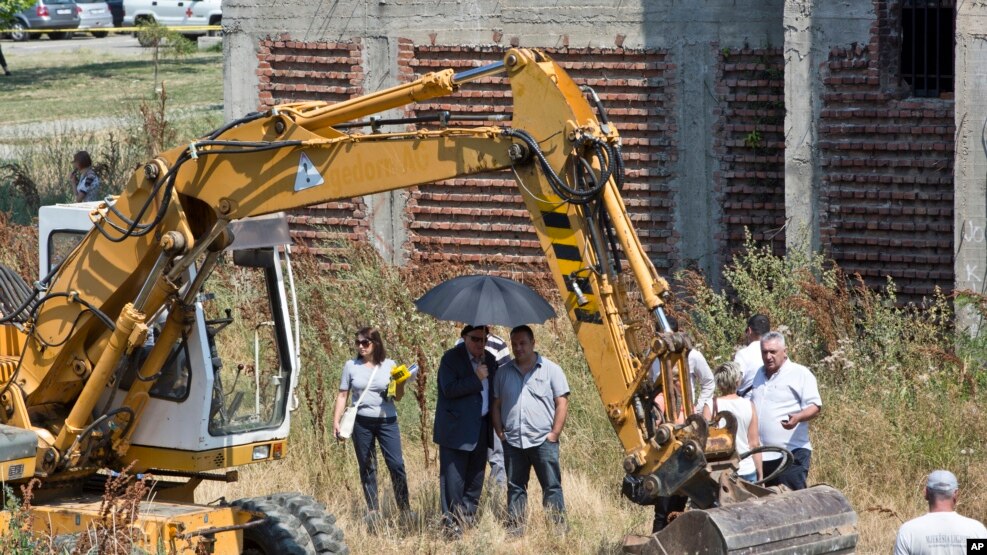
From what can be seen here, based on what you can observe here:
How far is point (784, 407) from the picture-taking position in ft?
32.8

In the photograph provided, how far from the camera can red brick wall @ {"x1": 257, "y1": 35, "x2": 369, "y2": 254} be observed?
16.4 metres

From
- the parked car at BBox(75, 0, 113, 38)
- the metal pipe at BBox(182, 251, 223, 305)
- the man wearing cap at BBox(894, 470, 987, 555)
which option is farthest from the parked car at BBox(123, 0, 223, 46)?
the man wearing cap at BBox(894, 470, 987, 555)

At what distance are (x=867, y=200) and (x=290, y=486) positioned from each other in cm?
614

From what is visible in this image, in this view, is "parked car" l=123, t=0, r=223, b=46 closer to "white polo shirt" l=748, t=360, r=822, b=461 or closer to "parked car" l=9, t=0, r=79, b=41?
"parked car" l=9, t=0, r=79, b=41

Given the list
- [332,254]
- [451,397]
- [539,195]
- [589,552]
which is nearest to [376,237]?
[332,254]

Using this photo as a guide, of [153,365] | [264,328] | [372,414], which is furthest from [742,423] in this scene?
[153,365]

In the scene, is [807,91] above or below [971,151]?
above

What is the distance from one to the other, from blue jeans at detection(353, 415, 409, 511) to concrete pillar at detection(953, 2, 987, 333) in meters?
5.26

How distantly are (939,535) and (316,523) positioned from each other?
387 centimetres

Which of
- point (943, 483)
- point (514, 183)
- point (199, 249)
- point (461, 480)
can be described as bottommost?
point (461, 480)

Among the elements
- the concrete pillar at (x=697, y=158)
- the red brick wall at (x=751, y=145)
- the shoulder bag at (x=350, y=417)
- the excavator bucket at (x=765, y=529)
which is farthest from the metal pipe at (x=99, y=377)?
the red brick wall at (x=751, y=145)

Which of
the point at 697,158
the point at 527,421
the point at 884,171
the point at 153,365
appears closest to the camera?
the point at 153,365

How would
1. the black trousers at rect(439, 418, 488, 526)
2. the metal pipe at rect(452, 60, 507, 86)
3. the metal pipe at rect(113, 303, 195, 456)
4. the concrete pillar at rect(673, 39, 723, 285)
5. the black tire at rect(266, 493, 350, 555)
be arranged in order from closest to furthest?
the metal pipe at rect(452, 60, 507, 86)
the metal pipe at rect(113, 303, 195, 456)
the black tire at rect(266, 493, 350, 555)
the black trousers at rect(439, 418, 488, 526)
the concrete pillar at rect(673, 39, 723, 285)

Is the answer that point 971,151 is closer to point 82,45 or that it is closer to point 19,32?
point 82,45
